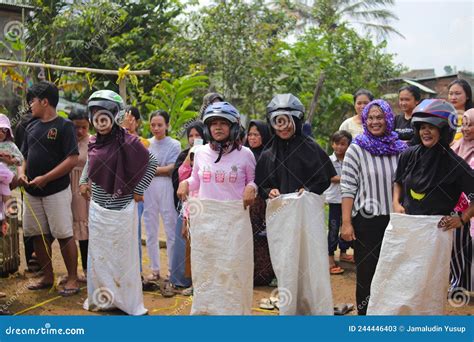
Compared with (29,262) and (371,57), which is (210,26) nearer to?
(371,57)

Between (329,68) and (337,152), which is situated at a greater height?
(329,68)

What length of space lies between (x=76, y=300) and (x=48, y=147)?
1.31m

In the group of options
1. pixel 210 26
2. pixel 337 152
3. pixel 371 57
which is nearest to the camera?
pixel 337 152

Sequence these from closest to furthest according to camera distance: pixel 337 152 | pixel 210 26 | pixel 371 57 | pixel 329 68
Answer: pixel 337 152 < pixel 210 26 < pixel 329 68 < pixel 371 57

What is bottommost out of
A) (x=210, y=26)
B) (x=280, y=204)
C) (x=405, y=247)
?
(x=405, y=247)

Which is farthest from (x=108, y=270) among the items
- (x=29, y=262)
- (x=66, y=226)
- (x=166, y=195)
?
(x=29, y=262)

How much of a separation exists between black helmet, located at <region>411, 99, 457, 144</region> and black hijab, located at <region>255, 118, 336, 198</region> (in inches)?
28.8

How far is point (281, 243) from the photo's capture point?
161 inches

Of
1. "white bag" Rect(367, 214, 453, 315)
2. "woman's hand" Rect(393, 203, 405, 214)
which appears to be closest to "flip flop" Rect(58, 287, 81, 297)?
"white bag" Rect(367, 214, 453, 315)

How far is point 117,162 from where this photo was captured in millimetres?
4648

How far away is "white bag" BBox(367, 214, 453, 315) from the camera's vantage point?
3688 millimetres

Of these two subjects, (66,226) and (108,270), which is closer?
(108,270)

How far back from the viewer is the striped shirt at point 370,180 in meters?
4.11

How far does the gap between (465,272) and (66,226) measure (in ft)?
11.1
